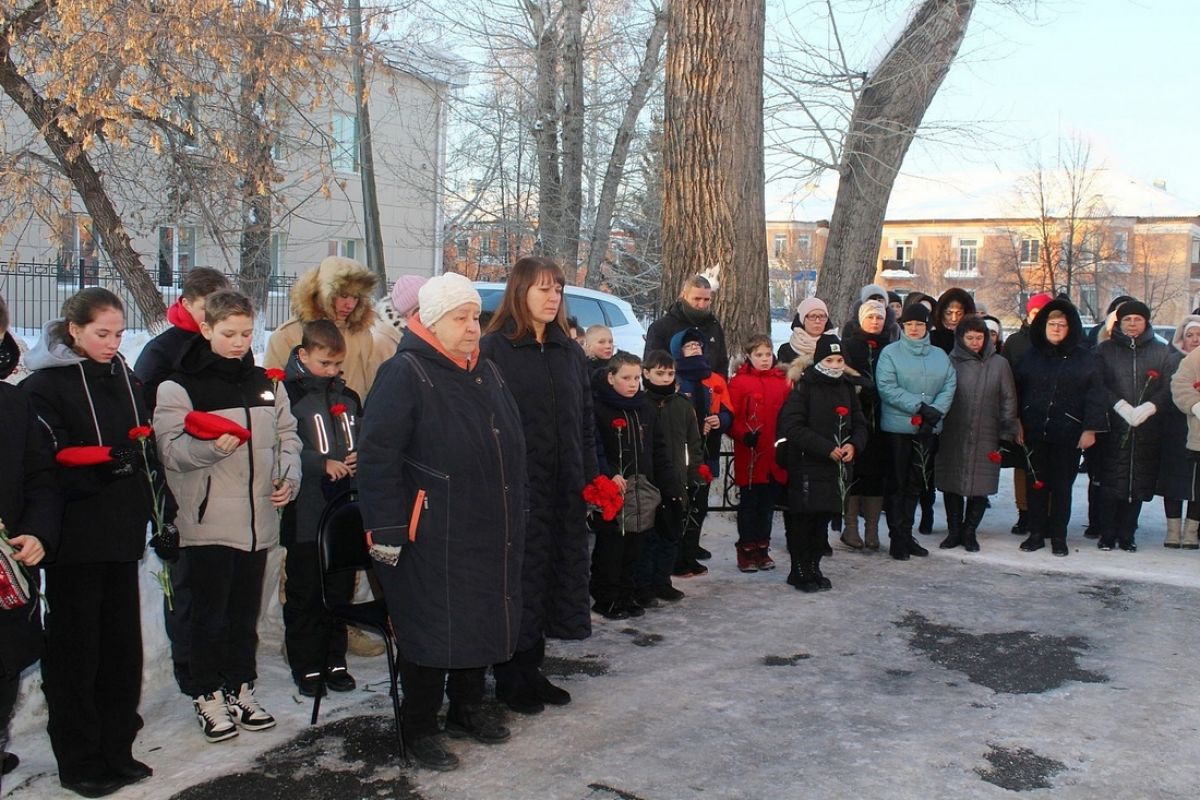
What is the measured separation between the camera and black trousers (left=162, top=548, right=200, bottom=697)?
14.7 ft

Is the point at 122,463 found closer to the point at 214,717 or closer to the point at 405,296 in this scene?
the point at 214,717

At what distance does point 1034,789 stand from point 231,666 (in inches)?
125

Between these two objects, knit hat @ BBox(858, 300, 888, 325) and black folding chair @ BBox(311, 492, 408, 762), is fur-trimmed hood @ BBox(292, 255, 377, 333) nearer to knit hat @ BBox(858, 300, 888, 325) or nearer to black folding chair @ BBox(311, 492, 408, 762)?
black folding chair @ BBox(311, 492, 408, 762)

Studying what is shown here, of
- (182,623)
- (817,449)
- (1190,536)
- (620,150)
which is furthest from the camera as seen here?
(620,150)

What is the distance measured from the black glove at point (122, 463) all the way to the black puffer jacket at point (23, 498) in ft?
0.60

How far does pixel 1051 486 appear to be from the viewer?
827cm

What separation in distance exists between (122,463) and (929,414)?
5.81 meters

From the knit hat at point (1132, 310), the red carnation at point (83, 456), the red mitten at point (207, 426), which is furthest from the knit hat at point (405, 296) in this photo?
the knit hat at point (1132, 310)

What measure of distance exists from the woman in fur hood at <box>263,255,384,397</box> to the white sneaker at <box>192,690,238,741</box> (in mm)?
1682

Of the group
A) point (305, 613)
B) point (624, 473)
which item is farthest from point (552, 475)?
point (624, 473)

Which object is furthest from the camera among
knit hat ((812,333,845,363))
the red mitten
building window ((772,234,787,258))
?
building window ((772,234,787,258))

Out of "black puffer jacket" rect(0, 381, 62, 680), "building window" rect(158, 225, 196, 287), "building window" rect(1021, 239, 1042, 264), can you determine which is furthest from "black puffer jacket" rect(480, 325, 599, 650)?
"building window" rect(1021, 239, 1042, 264)

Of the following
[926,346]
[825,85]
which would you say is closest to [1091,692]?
[926,346]

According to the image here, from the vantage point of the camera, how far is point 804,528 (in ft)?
23.0
